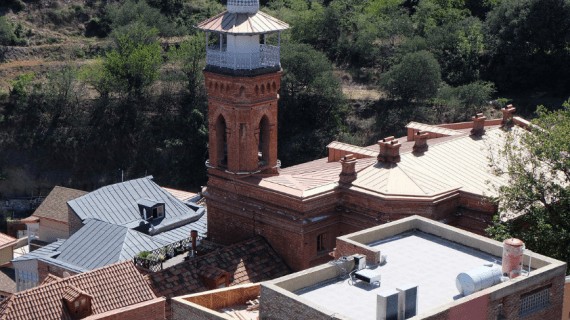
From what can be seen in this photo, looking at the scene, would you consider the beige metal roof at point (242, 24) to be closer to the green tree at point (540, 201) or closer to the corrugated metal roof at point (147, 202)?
the green tree at point (540, 201)

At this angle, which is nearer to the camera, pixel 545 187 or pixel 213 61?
pixel 545 187

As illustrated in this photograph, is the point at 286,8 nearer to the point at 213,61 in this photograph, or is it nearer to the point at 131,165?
the point at 131,165

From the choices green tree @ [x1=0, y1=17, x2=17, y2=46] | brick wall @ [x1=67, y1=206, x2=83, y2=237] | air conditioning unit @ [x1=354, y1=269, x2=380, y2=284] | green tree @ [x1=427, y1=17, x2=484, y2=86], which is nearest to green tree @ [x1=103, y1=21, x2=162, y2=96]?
green tree @ [x1=0, y1=17, x2=17, y2=46]

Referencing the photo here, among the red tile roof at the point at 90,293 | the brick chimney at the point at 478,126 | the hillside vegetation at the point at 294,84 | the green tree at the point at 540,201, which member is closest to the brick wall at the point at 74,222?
the red tile roof at the point at 90,293

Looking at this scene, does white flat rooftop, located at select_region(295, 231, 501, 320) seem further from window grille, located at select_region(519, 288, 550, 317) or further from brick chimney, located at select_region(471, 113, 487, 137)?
brick chimney, located at select_region(471, 113, 487, 137)

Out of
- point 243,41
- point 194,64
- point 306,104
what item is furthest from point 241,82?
point 194,64

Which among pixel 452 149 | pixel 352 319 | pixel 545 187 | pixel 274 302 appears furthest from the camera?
pixel 452 149

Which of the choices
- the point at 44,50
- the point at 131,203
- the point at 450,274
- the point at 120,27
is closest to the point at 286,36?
the point at 120,27

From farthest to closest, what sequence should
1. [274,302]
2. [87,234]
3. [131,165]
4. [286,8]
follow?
[286,8]
[131,165]
[87,234]
[274,302]
